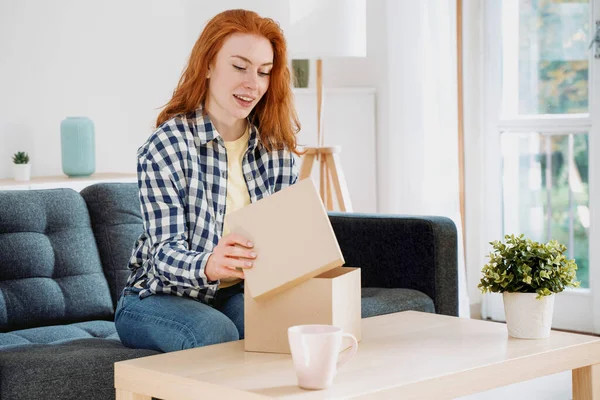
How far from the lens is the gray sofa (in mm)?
2479

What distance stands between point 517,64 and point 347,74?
0.85 m

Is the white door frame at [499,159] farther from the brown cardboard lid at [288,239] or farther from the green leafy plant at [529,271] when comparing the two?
the brown cardboard lid at [288,239]

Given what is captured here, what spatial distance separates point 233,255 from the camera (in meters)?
1.70

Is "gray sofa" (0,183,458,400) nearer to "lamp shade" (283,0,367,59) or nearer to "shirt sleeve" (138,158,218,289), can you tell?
"shirt sleeve" (138,158,218,289)

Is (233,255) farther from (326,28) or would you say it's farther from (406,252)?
(326,28)

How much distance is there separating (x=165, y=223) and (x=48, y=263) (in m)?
0.66

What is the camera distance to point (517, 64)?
14.6 feet

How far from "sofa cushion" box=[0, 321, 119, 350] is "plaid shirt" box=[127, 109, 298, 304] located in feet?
1.11

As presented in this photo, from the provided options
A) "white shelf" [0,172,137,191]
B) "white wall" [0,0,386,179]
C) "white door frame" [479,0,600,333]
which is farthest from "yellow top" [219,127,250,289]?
"white door frame" [479,0,600,333]

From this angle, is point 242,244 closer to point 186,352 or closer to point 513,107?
point 186,352

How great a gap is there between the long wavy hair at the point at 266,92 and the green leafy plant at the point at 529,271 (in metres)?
0.67

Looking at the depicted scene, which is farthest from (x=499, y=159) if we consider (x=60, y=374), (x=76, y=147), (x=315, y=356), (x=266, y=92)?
(x=315, y=356)

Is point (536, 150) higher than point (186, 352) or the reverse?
higher

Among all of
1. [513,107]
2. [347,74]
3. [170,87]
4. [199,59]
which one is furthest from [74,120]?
[513,107]
